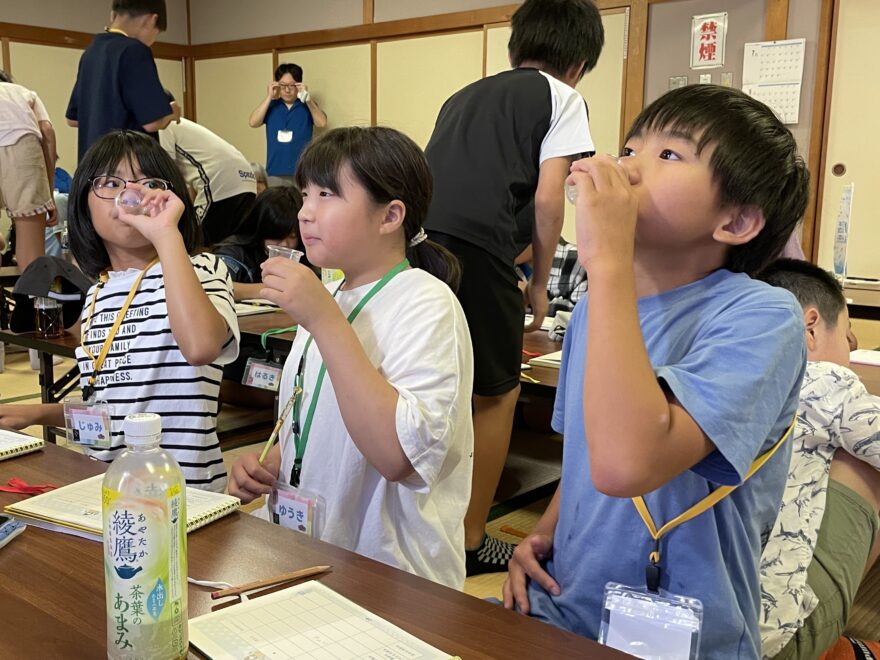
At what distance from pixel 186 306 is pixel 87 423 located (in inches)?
10.6

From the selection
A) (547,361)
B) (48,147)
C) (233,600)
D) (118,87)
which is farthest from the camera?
(48,147)

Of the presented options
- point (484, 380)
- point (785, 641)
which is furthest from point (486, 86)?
point (785, 641)

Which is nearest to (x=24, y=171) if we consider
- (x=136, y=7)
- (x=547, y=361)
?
(x=136, y=7)

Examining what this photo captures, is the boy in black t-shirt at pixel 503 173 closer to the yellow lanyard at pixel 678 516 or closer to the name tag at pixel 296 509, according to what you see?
the name tag at pixel 296 509

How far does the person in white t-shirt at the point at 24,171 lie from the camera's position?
13.2 ft

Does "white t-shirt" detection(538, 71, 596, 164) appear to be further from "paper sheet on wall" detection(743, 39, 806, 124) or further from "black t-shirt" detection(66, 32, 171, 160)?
"paper sheet on wall" detection(743, 39, 806, 124)

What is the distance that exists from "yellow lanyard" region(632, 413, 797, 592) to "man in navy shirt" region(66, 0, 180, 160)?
2.97 m

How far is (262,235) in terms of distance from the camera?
3.70 metres

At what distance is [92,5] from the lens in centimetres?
779

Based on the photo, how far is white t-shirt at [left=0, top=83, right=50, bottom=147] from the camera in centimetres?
400

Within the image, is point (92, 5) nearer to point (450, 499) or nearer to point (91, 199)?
point (91, 199)

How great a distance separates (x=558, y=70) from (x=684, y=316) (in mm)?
1495

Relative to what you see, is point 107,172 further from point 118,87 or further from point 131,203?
point 118,87

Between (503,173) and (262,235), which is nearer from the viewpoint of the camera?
(503,173)
